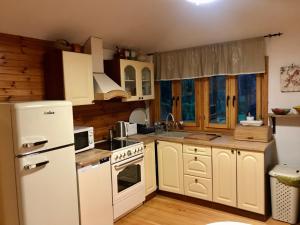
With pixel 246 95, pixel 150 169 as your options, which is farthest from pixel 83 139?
pixel 246 95

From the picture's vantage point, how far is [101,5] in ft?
8.35

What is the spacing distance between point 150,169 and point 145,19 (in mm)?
1955

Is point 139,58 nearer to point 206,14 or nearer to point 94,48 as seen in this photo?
point 94,48

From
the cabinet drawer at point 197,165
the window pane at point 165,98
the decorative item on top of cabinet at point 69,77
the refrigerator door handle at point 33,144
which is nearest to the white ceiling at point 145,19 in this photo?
the decorative item on top of cabinet at point 69,77

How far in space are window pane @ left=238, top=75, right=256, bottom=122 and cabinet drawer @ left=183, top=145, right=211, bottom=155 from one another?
29.5 inches

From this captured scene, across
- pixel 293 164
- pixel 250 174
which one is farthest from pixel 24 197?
pixel 293 164

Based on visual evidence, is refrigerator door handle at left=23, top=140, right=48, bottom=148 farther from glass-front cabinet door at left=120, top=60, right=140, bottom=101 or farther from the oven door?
glass-front cabinet door at left=120, top=60, right=140, bottom=101

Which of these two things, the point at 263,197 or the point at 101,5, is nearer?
the point at 101,5

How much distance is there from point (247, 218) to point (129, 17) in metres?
2.71

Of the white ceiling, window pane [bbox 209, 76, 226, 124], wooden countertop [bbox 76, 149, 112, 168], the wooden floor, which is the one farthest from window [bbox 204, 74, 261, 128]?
wooden countertop [bbox 76, 149, 112, 168]

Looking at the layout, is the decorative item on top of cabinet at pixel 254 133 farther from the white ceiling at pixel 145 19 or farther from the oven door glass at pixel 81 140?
the oven door glass at pixel 81 140

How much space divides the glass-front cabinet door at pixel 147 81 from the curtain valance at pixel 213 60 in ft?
0.79

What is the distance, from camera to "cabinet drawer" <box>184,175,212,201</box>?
321cm

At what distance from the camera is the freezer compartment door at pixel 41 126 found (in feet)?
6.38
